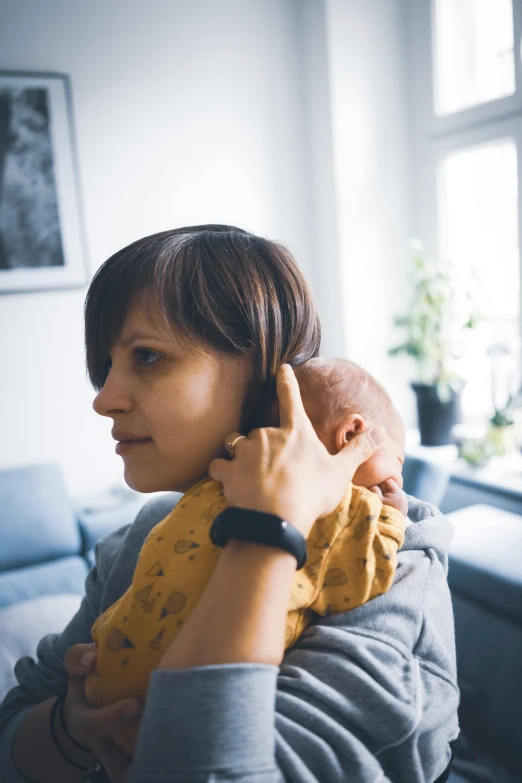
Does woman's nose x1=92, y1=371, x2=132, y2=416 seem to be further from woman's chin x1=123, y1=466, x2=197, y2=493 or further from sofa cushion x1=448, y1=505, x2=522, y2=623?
sofa cushion x1=448, y1=505, x2=522, y2=623

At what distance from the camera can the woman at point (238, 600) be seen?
0.53 metres

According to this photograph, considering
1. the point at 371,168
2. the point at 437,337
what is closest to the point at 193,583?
the point at 437,337

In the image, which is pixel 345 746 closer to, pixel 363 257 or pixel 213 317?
pixel 213 317

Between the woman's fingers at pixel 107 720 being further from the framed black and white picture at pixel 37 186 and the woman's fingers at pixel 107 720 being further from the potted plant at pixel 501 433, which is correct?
the framed black and white picture at pixel 37 186

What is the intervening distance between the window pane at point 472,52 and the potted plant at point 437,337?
78cm

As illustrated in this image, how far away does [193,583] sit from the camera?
637 mm

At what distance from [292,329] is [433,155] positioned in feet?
8.85

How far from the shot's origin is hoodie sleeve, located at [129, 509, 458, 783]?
51cm

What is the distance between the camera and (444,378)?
113 inches

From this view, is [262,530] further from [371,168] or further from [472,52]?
[472,52]

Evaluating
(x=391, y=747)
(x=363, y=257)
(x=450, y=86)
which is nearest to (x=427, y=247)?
(x=363, y=257)

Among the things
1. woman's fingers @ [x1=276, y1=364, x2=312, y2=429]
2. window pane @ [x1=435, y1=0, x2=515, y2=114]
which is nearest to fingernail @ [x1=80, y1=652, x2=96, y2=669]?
woman's fingers @ [x1=276, y1=364, x2=312, y2=429]

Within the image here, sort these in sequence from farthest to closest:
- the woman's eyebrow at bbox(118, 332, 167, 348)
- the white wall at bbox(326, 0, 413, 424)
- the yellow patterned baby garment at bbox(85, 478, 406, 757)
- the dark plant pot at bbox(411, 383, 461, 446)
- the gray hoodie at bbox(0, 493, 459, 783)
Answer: the white wall at bbox(326, 0, 413, 424)
the dark plant pot at bbox(411, 383, 461, 446)
the woman's eyebrow at bbox(118, 332, 167, 348)
the yellow patterned baby garment at bbox(85, 478, 406, 757)
the gray hoodie at bbox(0, 493, 459, 783)

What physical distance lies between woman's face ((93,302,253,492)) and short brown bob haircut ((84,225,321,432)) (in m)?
0.02
